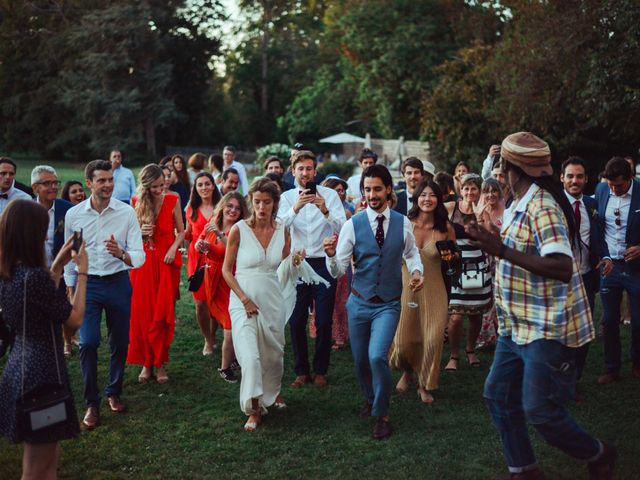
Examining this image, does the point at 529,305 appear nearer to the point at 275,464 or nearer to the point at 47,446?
the point at 275,464

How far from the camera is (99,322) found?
20.8ft

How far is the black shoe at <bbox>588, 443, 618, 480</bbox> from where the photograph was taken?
15.0 ft

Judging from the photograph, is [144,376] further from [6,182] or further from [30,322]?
[30,322]

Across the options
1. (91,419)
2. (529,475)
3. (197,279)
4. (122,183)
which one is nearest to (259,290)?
(197,279)

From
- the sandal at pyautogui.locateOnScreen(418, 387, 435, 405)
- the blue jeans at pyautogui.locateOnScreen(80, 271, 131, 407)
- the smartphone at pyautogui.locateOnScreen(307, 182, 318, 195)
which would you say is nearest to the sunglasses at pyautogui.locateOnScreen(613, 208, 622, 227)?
the sandal at pyautogui.locateOnScreen(418, 387, 435, 405)

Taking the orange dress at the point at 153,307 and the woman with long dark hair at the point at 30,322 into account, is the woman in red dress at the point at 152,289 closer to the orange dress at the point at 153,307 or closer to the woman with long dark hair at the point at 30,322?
the orange dress at the point at 153,307

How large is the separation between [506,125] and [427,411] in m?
15.0

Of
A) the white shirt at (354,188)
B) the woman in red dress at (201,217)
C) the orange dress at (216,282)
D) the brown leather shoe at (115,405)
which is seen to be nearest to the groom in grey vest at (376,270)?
the orange dress at (216,282)

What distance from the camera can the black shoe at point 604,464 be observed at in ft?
15.0

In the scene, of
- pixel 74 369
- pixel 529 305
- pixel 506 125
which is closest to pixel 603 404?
pixel 529 305

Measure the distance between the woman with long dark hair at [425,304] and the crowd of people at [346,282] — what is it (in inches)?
0.6

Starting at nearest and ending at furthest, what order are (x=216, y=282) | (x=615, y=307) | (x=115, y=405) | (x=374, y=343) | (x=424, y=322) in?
(x=374, y=343)
(x=115, y=405)
(x=424, y=322)
(x=615, y=307)
(x=216, y=282)

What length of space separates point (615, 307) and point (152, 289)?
15.7 feet

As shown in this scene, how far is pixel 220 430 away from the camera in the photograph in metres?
6.14
